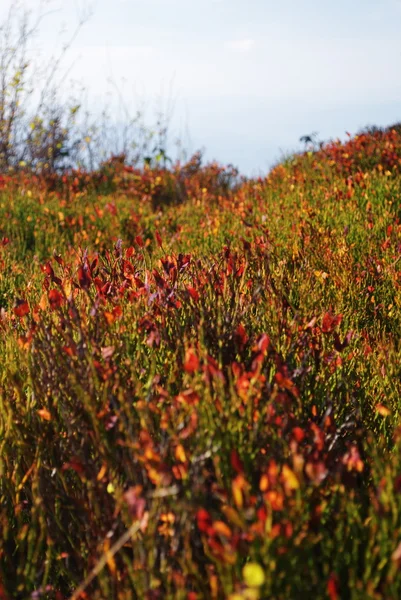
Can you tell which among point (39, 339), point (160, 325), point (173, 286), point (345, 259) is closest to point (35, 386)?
point (39, 339)

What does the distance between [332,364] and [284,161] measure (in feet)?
26.2

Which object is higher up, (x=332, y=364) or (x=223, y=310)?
(x=223, y=310)

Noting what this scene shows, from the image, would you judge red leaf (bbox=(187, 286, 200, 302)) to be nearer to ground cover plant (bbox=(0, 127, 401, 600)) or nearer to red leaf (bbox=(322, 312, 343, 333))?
ground cover plant (bbox=(0, 127, 401, 600))

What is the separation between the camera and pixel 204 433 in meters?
1.78

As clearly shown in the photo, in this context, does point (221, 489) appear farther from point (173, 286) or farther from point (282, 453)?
point (173, 286)

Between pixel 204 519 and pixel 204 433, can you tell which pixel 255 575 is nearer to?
pixel 204 519

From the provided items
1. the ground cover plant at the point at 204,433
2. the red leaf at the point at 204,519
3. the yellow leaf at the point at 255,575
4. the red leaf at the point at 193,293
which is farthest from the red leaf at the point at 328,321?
the yellow leaf at the point at 255,575

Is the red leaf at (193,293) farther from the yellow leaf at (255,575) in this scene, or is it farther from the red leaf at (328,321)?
the yellow leaf at (255,575)

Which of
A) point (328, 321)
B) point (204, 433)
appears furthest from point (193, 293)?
point (204, 433)

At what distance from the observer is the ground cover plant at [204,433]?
149 cm

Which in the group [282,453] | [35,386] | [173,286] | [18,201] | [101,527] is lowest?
[101,527]

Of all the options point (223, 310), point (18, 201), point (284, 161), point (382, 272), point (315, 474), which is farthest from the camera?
point (284, 161)

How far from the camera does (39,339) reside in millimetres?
2404

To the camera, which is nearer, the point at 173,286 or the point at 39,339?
the point at 39,339
